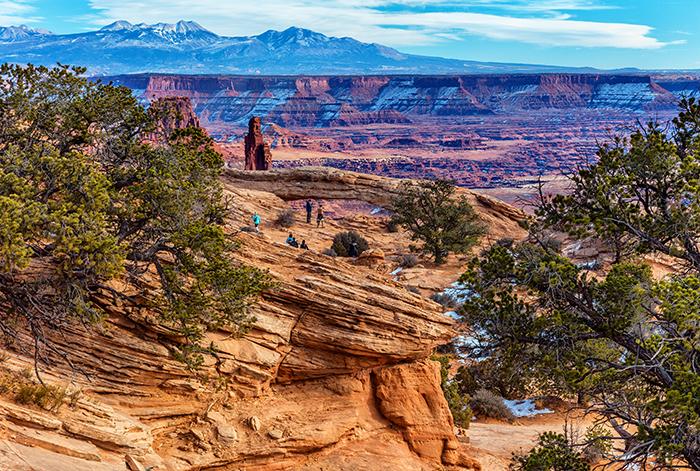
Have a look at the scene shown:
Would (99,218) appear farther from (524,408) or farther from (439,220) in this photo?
(439,220)

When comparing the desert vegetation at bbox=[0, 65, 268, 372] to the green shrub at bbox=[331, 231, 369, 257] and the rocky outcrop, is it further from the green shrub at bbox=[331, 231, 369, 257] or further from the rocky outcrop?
the rocky outcrop

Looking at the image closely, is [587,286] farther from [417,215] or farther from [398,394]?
[417,215]

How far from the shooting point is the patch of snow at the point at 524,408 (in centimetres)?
2122

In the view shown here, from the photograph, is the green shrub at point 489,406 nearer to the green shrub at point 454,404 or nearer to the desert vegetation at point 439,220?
the green shrub at point 454,404

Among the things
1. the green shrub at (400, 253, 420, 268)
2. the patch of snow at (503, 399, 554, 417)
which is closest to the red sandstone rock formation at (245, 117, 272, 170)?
the green shrub at (400, 253, 420, 268)

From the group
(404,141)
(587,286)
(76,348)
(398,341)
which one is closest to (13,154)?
(76,348)

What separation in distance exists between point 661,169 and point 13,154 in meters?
10.4

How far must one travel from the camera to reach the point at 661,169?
10164mm

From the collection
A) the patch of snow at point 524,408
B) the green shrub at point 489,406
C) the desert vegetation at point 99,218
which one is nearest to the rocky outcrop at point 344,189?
the patch of snow at point 524,408

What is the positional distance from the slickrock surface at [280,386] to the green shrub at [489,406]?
5.56 meters

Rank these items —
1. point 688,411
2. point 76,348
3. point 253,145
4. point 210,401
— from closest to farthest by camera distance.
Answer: point 688,411 → point 76,348 → point 210,401 → point 253,145

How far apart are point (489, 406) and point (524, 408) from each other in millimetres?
1585

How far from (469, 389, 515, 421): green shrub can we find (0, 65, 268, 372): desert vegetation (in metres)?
11.0

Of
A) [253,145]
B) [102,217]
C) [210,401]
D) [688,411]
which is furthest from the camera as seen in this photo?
[253,145]
